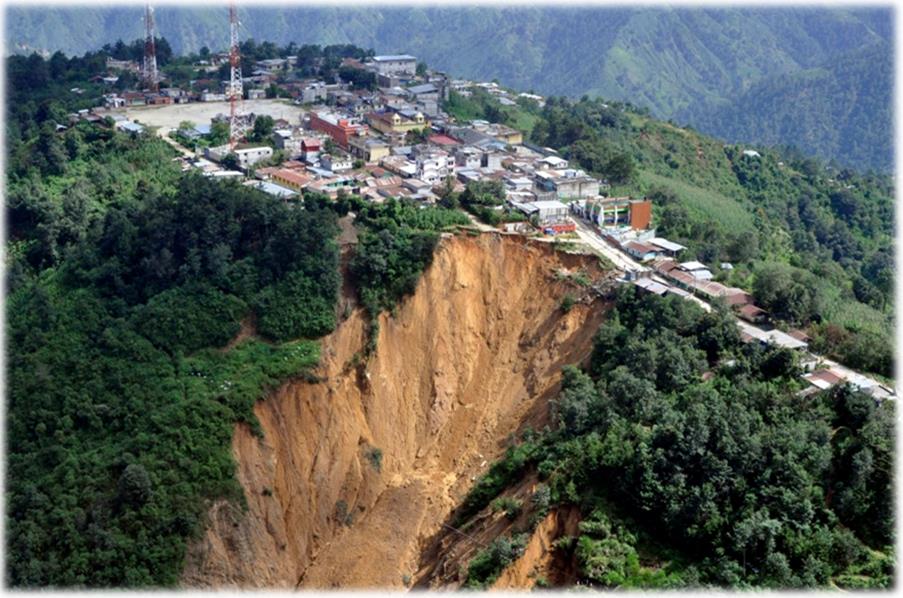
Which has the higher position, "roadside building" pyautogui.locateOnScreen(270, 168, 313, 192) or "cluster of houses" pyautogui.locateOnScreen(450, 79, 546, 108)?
"roadside building" pyautogui.locateOnScreen(270, 168, 313, 192)

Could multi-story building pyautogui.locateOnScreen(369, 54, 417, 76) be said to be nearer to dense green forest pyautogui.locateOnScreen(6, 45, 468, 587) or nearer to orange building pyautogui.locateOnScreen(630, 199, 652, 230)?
dense green forest pyautogui.locateOnScreen(6, 45, 468, 587)

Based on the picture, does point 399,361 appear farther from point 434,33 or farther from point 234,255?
point 434,33

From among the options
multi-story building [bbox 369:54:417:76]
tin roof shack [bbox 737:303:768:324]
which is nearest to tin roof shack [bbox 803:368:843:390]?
tin roof shack [bbox 737:303:768:324]

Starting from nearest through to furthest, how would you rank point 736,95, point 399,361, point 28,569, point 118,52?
point 28,569 → point 399,361 → point 118,52 → point 736,95

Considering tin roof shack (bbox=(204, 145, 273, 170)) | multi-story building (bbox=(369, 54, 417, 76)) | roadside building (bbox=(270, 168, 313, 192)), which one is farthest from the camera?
multi-story building (bbox=(369, 54, 417, 76))

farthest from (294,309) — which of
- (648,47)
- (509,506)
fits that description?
(648,47)

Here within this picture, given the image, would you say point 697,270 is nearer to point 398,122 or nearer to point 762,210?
point 398,122

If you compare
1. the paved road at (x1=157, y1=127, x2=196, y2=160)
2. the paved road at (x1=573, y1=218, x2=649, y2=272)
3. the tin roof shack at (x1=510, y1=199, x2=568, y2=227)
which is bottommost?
the paved road at (x1=157, y1=127, x2=196, y2=160)

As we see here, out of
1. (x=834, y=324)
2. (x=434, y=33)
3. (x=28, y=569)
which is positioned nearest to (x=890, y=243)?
(x=834, y=324)
